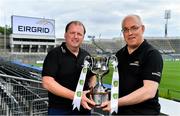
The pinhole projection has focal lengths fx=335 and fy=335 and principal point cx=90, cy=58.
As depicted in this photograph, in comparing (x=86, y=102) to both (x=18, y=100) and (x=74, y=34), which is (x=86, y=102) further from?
(x=18, y=100)

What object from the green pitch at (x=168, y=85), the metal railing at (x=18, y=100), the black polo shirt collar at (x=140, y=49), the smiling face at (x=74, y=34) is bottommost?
the green pitch at (x=168, y=85)

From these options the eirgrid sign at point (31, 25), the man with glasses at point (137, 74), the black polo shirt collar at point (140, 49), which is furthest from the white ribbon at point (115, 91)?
the eirgrid sign at point (31, 25)

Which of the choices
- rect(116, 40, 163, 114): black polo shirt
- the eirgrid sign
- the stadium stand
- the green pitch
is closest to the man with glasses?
rect(116, 40, 163, 114): black polo shirt

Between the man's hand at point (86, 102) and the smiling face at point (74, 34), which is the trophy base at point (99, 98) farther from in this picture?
the smiling face at point (74, 34)

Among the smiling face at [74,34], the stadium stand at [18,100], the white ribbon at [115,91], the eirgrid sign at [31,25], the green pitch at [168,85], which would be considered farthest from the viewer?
the eirgrid sign at [31,25]

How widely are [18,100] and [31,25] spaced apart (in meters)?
47.4

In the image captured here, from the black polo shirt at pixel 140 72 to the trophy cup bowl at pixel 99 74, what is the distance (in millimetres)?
99

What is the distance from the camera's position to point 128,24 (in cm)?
205

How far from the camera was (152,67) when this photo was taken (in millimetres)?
1967

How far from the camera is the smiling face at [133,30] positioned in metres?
2.04

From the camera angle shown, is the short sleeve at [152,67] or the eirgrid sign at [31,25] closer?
the short sleeve at [152,67]

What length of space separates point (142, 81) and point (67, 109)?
29.0 inches

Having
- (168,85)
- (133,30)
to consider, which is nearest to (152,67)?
(133,30)

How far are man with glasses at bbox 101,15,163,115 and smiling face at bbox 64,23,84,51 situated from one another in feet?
1.23
